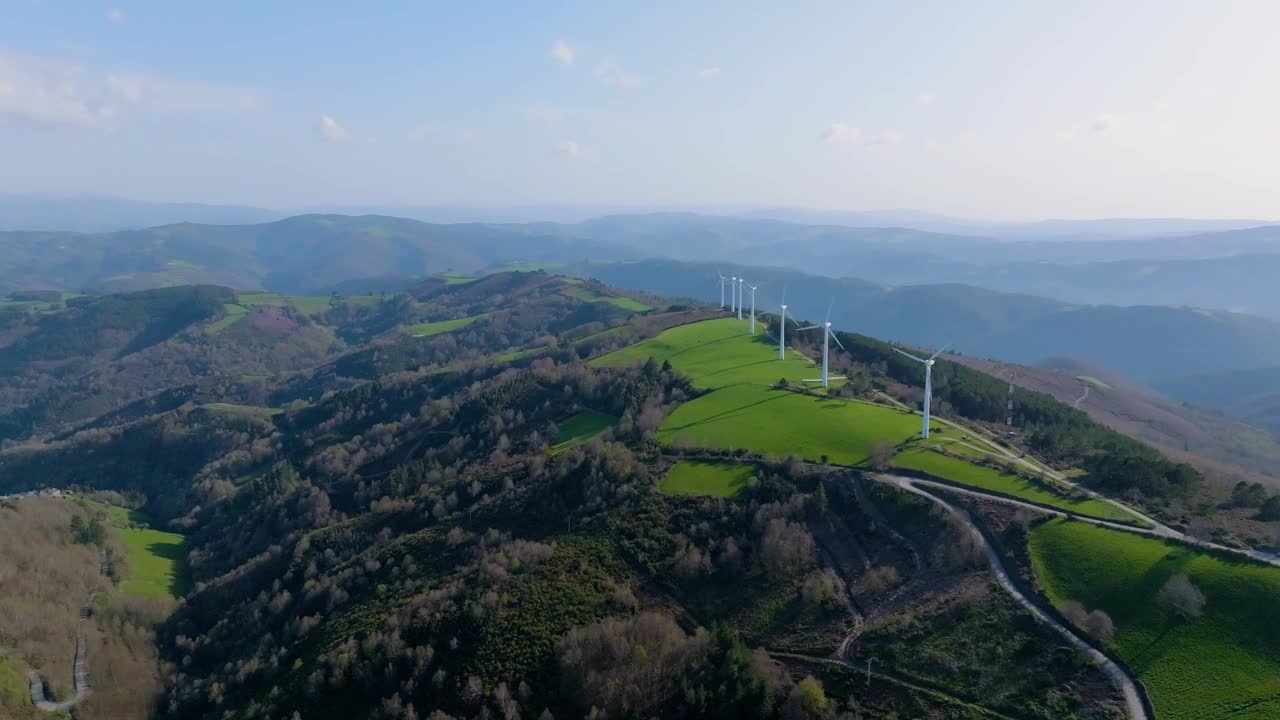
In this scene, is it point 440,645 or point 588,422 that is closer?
point 440,645

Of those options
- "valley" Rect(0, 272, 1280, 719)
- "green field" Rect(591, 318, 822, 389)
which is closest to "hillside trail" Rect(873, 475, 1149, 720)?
"valley" Rect(0, 272, 1280, 719)

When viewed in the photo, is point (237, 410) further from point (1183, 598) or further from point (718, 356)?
point (1183, 598)

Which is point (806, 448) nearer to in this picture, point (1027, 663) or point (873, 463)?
point (873, 463)

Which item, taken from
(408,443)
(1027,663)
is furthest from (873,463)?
(408,443)

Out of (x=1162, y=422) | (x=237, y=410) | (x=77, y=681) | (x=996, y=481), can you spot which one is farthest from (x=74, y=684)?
(x=1162, y=422)

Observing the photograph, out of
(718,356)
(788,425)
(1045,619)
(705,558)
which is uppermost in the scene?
(718,356)

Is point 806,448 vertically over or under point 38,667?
over

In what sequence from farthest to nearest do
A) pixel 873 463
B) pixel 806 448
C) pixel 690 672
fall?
1. pixel 806 448
2. pixel 873 463
3. pixel 690 672
